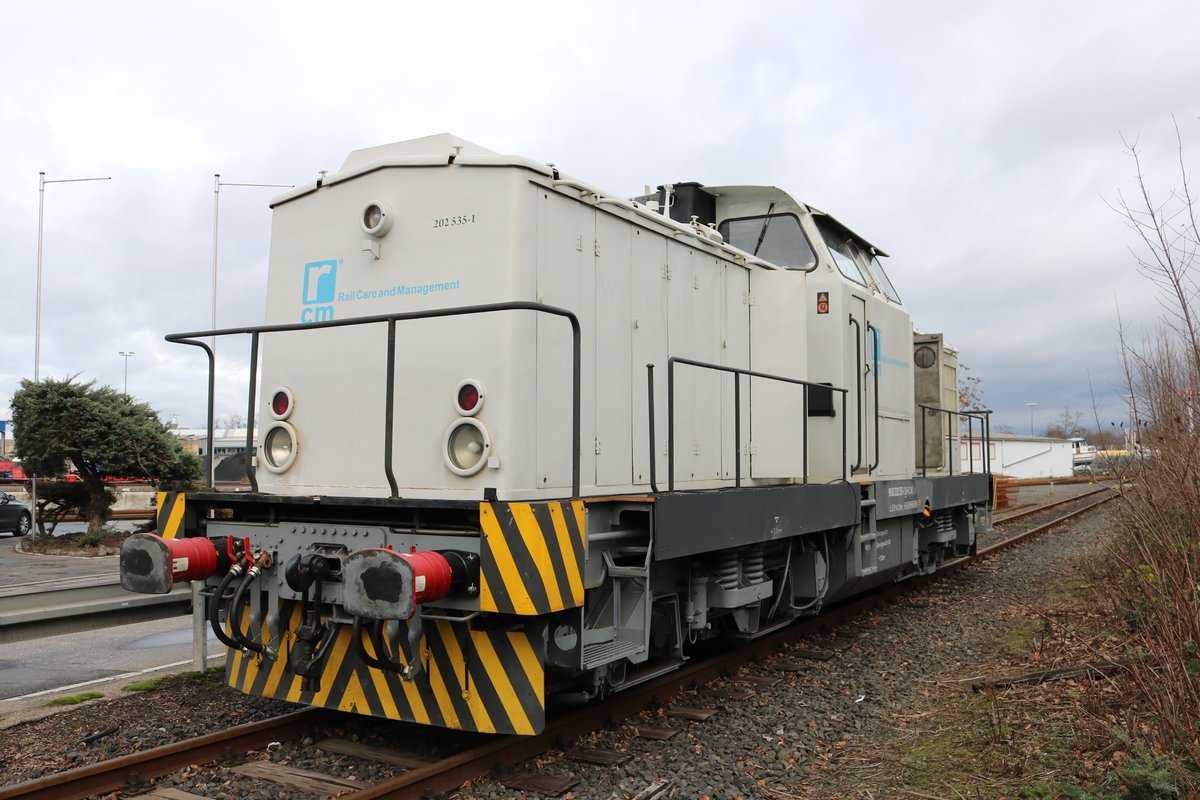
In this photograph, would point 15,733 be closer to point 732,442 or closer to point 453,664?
point 453,664

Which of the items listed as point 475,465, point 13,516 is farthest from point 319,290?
point 13,516

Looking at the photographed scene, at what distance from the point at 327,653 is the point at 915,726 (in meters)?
3.24

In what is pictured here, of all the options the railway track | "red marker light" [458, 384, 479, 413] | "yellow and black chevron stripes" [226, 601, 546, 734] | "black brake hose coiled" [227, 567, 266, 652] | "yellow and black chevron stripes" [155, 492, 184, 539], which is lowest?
the railway track

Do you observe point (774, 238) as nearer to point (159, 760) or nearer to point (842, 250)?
point (842, 250)

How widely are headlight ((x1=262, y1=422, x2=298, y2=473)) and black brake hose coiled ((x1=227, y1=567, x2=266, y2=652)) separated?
0.83 m

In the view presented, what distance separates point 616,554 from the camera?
177 inches

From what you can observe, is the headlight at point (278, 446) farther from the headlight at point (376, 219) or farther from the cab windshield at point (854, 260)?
the cab windshield at point (854, 260)

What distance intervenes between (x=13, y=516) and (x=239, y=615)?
18376mm

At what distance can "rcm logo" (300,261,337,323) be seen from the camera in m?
5.05

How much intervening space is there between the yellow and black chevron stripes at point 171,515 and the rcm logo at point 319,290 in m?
1.21

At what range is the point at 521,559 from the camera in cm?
380

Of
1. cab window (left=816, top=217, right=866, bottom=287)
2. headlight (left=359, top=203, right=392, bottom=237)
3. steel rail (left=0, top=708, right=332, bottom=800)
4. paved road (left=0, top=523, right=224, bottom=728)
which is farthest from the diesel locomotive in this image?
paved road (left=0, top=523, right=224, bottom=728)

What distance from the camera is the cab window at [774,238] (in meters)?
7.07

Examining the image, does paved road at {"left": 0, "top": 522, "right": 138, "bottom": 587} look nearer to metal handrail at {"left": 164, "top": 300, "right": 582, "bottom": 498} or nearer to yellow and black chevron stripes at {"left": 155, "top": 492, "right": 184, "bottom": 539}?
yellow and black chevron stripes at {"left": 155, "top": 492, "right": 184, "bottom": 539}
